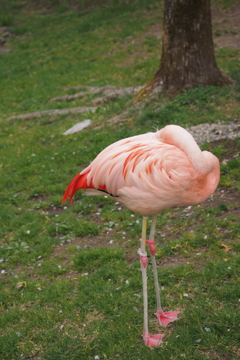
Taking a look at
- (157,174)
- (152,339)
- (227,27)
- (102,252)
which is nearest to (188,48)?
(102,252)

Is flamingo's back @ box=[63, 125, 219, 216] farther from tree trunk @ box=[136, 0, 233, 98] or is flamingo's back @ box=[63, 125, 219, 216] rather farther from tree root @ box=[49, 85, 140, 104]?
tree root @ box=[49, 85, 140, 104]

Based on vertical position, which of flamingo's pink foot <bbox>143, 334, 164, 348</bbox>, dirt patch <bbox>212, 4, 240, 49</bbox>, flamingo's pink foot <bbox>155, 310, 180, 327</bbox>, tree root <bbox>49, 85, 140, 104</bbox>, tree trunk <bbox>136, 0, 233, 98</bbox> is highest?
tree trunk <bbox>136, 0, 233, 98</bbox>

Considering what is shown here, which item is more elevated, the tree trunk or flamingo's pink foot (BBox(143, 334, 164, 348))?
the tree trunk

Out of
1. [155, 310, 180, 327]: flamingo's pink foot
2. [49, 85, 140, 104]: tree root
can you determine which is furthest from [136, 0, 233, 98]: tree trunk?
[155, 310, 180, 327]: flamingo's pink foot

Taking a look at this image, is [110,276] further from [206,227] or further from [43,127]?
[43,127]

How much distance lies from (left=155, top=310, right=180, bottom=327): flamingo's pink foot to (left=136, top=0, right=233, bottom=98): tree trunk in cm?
515

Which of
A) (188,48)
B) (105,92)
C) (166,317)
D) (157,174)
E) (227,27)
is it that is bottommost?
(105,92)

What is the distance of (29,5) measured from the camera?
22.6 meters

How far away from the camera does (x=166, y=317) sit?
365 cm

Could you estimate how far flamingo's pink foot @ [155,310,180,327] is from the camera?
363 centimetres

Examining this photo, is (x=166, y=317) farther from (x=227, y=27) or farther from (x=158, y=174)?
(x=227, y=27)

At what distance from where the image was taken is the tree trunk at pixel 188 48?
758 centimetres

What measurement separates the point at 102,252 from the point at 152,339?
1555 millimetres

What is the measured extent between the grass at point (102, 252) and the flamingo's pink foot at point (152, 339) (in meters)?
0.08
